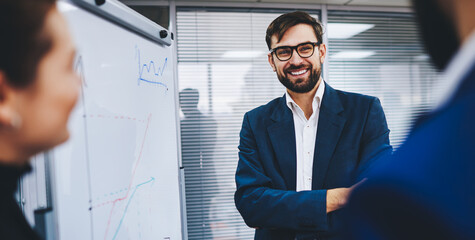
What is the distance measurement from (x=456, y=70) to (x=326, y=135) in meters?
0.94

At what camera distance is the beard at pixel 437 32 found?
32 cm

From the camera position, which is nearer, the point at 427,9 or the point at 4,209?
the point at 427,9

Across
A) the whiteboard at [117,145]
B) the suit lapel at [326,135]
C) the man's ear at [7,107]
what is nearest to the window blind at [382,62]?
the suit lapel at [326,135]

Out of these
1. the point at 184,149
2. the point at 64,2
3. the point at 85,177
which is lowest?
the point at 184,149

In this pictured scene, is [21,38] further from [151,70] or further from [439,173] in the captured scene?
[151,70]

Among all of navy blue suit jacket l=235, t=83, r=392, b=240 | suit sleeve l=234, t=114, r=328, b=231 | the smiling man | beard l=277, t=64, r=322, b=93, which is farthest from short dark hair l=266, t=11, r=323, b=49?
suit sleeve l=234, t=114, r=328, b=231

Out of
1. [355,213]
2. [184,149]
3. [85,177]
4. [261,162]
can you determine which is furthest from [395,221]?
[184,149]

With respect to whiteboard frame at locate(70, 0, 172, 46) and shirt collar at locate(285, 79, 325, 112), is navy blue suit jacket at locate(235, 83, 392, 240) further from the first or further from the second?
whiteboard frame at locate(70, 0, 172, 46)

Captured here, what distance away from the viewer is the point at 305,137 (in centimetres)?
126

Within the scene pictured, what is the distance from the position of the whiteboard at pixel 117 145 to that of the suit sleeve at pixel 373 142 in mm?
748

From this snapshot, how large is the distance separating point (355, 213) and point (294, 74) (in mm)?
1030

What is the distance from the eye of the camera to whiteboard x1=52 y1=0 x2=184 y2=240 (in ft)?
2.57

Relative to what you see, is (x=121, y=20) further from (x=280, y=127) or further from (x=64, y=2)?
(x=280, y=127)

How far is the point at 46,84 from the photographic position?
1.38 feet
